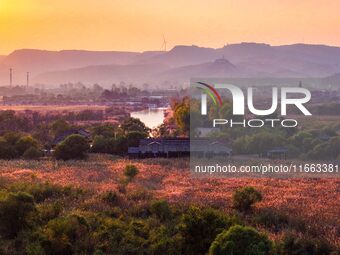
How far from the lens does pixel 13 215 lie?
51.4ft

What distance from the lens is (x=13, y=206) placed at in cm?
1578

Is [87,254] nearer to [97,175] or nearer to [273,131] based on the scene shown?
[97,175]

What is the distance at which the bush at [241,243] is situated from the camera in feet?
39.0

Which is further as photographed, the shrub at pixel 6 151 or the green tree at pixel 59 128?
the green tree at pixel 59 128

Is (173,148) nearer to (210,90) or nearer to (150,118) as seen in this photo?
(210,90)

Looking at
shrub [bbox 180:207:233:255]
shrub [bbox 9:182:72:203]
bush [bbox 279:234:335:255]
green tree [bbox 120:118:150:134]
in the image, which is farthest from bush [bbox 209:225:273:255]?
green tree [bbox 120:118:150:134]

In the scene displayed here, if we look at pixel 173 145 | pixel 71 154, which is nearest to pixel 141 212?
pixel 71 154

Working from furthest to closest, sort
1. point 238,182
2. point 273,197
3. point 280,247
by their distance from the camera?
point 238,182 < point 273,197 < point 280,247

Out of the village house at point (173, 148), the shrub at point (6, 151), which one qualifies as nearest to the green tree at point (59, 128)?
the shrub at point (6, 151)

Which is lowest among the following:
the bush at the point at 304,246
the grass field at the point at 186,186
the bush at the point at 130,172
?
the bush at the point at 304,246

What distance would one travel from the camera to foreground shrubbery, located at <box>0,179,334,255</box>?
41.1 feet

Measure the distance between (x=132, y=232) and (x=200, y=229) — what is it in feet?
6.98

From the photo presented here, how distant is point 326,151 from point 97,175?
61.1 ft

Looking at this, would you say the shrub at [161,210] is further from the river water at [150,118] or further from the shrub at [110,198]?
the river water at [150,118]
